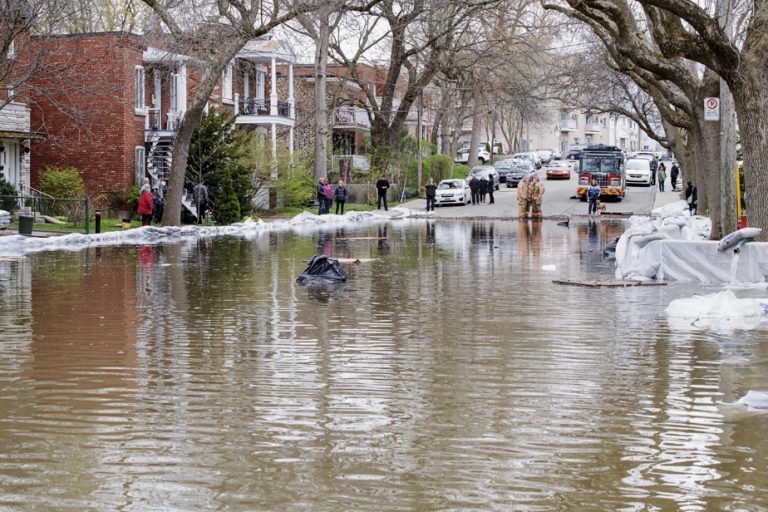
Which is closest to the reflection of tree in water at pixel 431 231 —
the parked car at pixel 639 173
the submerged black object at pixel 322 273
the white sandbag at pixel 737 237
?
the submerged black object at pixel 322 273

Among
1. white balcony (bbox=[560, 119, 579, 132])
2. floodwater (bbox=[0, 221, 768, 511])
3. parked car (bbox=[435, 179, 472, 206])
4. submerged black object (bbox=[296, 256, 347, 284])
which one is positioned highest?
white balcony (bbox=[560, 119, 579, 132])

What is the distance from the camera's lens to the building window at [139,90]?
45.2m

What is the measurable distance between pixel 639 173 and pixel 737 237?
54683 mm

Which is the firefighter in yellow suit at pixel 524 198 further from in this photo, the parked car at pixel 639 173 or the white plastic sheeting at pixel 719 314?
the white plastic sheeting at pixel 719 314

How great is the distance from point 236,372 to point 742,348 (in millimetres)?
5245

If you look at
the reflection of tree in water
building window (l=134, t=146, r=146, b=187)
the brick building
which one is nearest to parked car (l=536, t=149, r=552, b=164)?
the reflection of tree in water

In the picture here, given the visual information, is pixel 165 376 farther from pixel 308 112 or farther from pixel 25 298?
pixel 308 112

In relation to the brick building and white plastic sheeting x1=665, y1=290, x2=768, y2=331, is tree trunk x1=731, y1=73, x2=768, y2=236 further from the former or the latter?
the brick building

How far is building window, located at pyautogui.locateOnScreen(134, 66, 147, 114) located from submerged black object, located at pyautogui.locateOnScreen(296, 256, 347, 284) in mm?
27341

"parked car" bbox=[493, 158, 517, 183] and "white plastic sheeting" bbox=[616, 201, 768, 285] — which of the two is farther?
"parked car" bbox=[493, 158, 517, 183]

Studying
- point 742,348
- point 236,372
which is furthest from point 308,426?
point 742,348

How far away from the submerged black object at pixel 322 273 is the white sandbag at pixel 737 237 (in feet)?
20.3

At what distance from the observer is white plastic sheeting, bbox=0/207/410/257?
28.0m

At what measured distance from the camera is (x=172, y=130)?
1852 inches
